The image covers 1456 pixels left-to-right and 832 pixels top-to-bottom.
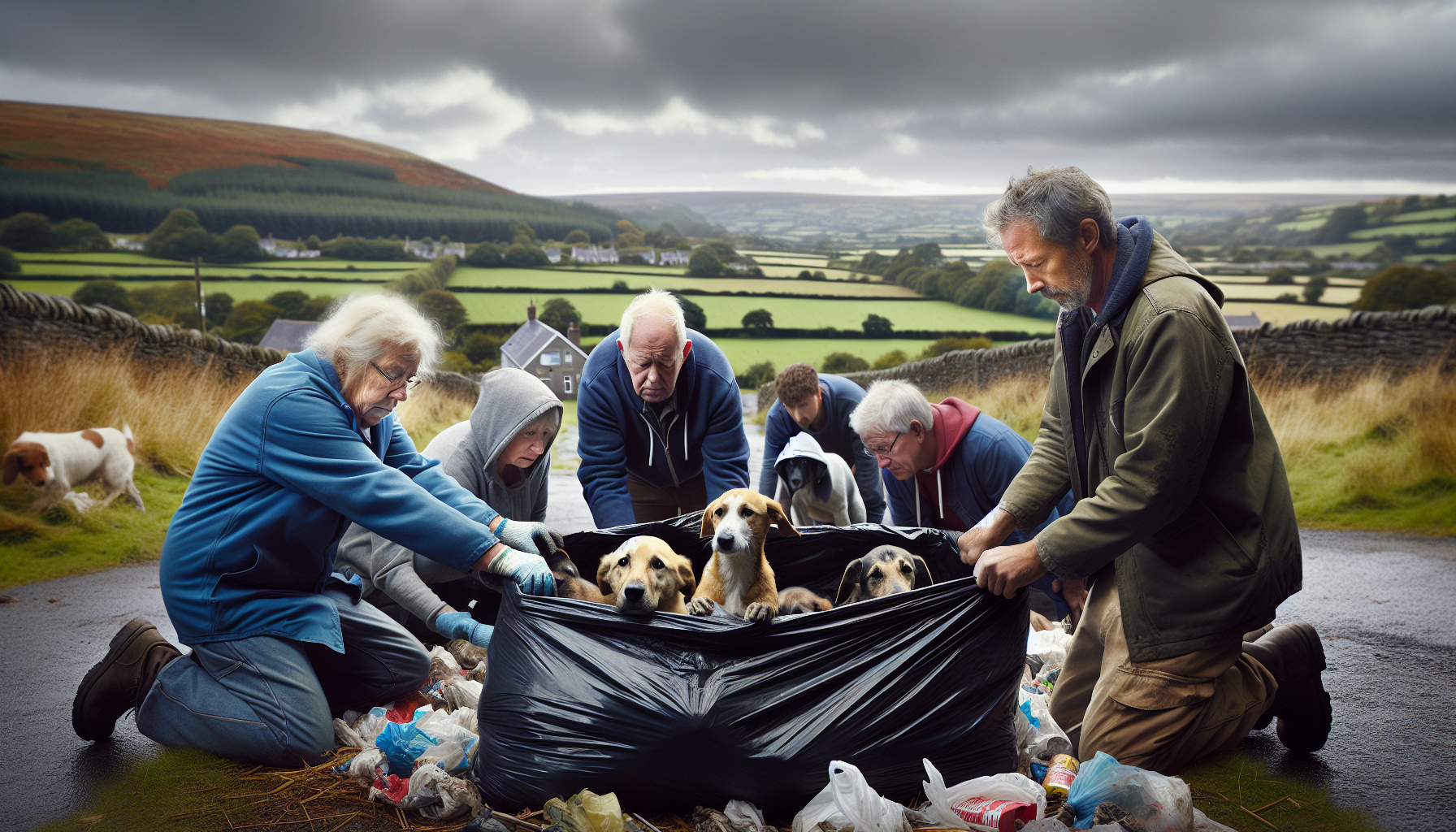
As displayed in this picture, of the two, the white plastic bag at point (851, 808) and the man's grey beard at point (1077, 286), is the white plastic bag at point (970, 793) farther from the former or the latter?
the man's grey beard at point (1077, 286)

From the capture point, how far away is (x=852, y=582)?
3074 mm

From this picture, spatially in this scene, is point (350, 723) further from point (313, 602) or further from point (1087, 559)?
point (1087, 559)

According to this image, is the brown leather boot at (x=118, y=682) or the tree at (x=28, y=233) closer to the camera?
the brown leather boot at (x=118, y=682)

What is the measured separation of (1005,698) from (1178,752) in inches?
24.2

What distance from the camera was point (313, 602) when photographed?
290cm

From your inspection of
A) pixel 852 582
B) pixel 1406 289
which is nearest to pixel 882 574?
pixel 852 582

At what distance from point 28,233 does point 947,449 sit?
22483mm

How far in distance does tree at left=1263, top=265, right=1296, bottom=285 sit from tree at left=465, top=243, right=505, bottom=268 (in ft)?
78.9

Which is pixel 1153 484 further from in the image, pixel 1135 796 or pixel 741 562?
pixel 741 562

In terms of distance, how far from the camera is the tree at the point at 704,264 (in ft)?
94.2

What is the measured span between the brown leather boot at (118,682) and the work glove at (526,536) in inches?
54.8

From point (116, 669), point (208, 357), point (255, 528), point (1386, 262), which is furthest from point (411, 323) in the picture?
point (1386, 262)

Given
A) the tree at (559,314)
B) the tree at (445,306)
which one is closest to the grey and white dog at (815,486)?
the tree at (559,314)

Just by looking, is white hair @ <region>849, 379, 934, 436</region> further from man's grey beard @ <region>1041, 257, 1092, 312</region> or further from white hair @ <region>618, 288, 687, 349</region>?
man's grey beard @ <region>1041, 257, 1092, 312</region>
